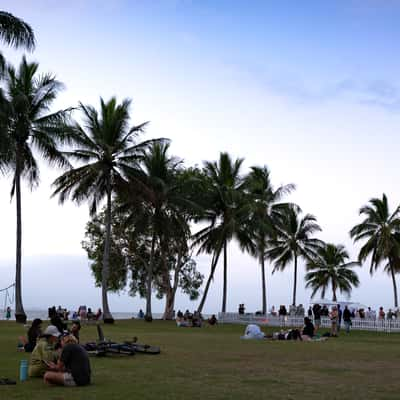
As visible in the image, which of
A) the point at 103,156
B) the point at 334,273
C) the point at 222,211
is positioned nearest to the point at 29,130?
the point at 103,156

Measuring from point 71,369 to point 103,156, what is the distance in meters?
29.5

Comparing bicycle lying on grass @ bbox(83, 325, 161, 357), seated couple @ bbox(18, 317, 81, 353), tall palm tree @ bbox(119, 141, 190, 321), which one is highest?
tall palm tree @ bbox(119, 141, 190, 321)

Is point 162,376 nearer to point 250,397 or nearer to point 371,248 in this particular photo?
point 250,397

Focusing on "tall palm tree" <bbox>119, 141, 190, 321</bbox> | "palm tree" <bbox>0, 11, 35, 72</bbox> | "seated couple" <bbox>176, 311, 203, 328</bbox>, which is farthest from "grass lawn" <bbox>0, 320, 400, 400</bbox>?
"tall palm tree" <bbox>119, 141, 190, 321</bbox>

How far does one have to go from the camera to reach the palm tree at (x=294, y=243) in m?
59.7

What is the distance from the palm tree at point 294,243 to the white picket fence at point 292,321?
11.3 meters

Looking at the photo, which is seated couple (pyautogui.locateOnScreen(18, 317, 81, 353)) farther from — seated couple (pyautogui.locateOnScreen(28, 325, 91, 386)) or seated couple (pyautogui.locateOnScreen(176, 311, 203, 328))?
seated couple (pyautogui.locateOnScreen(176, 311, 203, 328))

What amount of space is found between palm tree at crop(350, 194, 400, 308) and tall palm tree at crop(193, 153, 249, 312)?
1052 centimetres

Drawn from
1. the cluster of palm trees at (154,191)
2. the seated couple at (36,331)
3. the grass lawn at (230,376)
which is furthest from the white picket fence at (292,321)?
the seated couple at (36,331)

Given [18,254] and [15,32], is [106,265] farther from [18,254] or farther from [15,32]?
[15,32]

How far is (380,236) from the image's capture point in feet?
169

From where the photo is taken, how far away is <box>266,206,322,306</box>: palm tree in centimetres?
5972

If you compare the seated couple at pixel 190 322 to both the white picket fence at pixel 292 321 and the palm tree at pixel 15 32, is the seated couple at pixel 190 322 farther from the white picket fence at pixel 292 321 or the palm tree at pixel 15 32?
the palm tree at pixel 15 32

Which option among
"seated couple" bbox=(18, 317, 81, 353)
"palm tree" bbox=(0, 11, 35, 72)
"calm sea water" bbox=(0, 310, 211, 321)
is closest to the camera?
"seated couple" bbox=(18, 317, 81, 353)
